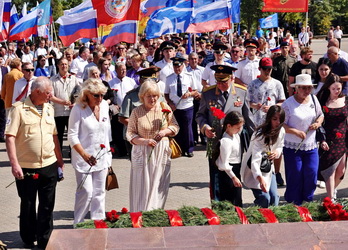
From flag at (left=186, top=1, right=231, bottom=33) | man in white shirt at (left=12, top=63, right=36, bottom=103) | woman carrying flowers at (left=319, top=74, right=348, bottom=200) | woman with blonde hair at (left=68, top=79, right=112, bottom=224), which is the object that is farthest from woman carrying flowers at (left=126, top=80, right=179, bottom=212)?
flag at (left=186, top=1, right=231, bottom=33)

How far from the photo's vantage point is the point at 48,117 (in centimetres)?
762

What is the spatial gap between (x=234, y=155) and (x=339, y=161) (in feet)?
7.13

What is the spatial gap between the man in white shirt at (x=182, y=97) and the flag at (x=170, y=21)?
12.9 feet

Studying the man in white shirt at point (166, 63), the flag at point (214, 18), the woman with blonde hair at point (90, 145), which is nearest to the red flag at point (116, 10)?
the man in white shirt at point (166, 63)

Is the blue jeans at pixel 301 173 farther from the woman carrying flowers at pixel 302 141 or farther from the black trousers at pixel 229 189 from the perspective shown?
the black trousers at pixel 229 189

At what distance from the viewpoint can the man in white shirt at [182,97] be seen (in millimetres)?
12672

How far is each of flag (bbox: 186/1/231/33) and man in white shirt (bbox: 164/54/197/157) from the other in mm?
3872

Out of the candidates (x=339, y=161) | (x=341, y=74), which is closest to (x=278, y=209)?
(x=339, y=161)

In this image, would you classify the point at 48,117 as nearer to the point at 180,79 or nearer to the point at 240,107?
the point at 240,107

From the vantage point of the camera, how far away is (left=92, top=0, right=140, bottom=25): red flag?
49.4 ft

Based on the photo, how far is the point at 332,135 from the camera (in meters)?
9.44

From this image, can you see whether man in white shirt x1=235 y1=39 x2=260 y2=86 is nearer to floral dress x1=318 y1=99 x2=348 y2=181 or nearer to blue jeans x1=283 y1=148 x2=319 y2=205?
floral dress x1=318 y1=99 x2=348 y2=181

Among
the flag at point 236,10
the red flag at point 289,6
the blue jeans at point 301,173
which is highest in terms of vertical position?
the red flag at point 289,6

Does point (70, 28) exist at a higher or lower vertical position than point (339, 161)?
higher
